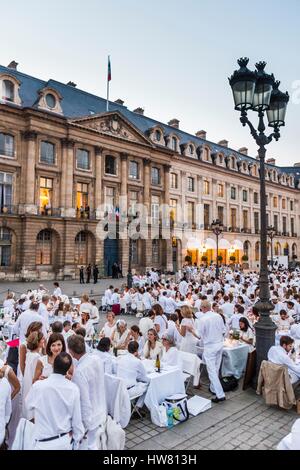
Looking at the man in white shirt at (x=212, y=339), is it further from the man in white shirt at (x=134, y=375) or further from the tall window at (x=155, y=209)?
the tall window at (x=155, y=209)

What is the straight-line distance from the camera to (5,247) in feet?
94.6

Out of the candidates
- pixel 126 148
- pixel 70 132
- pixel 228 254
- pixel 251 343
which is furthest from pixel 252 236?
pixel 251 343

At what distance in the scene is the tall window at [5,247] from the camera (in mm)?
28578

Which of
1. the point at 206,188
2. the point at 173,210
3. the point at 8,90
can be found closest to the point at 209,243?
the point at 173,210

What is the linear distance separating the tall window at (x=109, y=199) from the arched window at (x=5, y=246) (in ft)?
33.6

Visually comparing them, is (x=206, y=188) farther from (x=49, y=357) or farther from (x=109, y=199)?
(x=49, y=357)

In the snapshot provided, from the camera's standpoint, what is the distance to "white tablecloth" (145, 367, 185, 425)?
5.97 metres

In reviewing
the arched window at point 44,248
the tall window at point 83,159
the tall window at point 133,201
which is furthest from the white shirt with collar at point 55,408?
the tall window at point 133,201

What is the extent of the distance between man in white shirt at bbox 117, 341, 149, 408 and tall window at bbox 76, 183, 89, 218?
90.1 feet

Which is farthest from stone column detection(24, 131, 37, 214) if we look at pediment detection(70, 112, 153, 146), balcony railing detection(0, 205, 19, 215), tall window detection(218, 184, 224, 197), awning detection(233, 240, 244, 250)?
awning detection(233, 240, 244, 250)

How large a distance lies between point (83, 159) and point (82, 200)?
4.10 metres

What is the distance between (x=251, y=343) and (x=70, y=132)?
28.2 m

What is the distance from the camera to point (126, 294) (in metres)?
16.8
